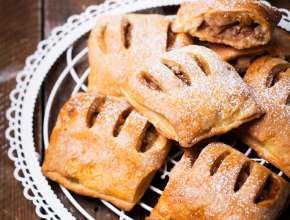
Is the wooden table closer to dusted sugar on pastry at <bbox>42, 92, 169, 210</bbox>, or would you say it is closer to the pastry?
dusted sugar on pastry at <bbox>42, 92, 169, 210</bbox>

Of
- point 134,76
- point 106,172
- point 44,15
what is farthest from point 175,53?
point 44,15

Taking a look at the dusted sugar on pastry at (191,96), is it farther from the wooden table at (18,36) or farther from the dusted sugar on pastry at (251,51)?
the wooden table at (18,36)

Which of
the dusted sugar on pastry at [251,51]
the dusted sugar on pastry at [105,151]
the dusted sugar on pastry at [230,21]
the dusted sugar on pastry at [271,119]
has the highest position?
the dusted sugar on pastry at [230,21]

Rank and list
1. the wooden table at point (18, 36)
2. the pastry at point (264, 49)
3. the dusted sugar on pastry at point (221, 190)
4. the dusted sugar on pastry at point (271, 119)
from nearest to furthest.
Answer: the dusted sugar on pastry at point (221, 190), the dusted sugar on pastry at point (271, 119), the pastry at point (264, 49), the wooden table at point (18, 36)

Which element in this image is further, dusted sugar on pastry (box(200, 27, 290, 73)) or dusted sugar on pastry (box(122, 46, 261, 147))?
dusted sugar on pastry (box(200, 27, 290, 73))

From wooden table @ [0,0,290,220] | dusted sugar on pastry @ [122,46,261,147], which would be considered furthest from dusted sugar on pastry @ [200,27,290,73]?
wooden table @ [0,0,290,220]

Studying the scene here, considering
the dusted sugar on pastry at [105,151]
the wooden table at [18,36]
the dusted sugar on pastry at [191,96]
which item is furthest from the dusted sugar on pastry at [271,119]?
the wooden table at [18,36]

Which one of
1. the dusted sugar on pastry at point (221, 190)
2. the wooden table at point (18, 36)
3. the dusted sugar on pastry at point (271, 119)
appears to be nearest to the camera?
the dusted sugar on pastry at point (221, 190)
